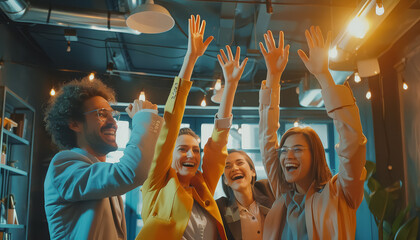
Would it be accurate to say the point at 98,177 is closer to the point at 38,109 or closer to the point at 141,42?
the point at 141,42

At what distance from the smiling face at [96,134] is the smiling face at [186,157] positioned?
84cm

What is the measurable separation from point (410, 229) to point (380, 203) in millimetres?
509

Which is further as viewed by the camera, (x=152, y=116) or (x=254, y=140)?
(x=254, y=140)

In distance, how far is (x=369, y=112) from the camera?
20.5ft

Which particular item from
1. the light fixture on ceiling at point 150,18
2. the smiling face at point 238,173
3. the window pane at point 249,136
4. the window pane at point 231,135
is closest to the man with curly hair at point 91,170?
the smiling face at point 238,173

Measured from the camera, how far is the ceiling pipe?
4.51 m

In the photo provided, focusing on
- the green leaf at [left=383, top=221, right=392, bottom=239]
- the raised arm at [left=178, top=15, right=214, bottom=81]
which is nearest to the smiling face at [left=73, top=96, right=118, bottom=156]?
the raised arm at [left=178, top=15, right=214, bottom=81]

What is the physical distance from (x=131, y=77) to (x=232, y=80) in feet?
19.8

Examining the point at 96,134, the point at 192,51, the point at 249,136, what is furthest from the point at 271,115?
the point at 249,136

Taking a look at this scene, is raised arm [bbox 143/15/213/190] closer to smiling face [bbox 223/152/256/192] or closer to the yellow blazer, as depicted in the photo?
the yellow blazer

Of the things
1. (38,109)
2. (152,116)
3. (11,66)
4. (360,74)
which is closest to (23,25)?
(11,66)

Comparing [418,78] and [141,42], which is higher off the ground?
[141,42]

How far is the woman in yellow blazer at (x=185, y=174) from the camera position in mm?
2203

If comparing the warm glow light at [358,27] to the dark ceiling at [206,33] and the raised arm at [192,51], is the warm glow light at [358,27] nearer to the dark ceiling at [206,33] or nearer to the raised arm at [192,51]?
the dark ceiling at [206,33]
